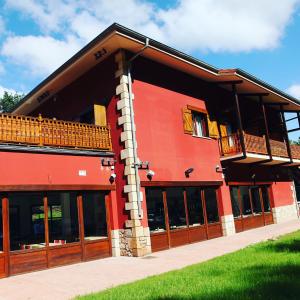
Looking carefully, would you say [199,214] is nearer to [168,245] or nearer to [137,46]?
[168,245]

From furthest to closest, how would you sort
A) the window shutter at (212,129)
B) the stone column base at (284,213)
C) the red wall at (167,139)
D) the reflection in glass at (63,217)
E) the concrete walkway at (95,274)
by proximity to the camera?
the stone column base at (284,213) < the window shutter at (212,129) < the red wall at (167,139) < the reflection in glass at (63,217) < the concrete walkway at (95,274)

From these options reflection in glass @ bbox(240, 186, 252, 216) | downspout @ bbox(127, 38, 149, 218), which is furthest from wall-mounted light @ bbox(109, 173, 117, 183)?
reflection in glass @ bbox(240, 186, 252, 216)

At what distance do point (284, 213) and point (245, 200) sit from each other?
4.60 meters

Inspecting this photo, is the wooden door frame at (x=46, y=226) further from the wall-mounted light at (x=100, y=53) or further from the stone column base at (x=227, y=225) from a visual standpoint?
the stone column base at (x=227, y=225)

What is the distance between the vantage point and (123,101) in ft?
43.5

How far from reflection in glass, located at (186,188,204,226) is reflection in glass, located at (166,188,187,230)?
43 centimetres

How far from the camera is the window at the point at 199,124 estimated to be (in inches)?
666

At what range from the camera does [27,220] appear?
455 inches

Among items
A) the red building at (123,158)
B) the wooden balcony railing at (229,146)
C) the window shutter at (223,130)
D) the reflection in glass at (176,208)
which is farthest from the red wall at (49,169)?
the window shutter at (223,130)

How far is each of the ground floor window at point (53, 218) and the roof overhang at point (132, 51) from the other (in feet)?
17.2

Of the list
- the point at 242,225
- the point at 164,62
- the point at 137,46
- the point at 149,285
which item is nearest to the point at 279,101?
the point at 242,225

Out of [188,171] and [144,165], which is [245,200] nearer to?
[188,171]

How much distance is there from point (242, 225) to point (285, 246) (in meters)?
7.26

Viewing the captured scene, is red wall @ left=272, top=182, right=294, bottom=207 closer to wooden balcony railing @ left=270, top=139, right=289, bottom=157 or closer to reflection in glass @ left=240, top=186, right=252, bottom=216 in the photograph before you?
wooden balcony railing @ left=270, top=139, right=289, bottom=157
